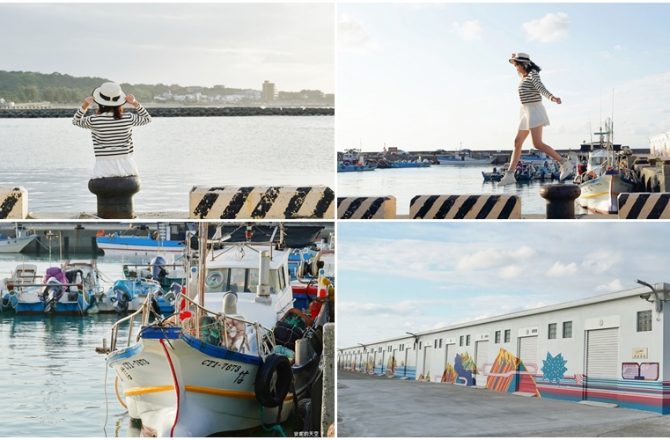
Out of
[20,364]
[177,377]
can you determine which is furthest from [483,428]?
[20,364]

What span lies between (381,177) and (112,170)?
1310 inches

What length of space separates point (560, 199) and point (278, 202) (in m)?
2.48

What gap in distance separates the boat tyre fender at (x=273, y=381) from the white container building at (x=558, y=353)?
2.09 ft

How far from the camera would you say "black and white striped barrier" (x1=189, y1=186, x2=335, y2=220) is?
25.6 ft

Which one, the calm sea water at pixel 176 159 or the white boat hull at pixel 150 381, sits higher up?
the calm sea water at pixel 176 159

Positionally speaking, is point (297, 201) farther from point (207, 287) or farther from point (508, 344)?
point (508, 344)

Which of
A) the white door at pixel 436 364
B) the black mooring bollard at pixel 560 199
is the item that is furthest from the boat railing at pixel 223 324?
the white door at pixel 436 364

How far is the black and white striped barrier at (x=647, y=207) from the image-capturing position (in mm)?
7961

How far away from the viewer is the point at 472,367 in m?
17.0

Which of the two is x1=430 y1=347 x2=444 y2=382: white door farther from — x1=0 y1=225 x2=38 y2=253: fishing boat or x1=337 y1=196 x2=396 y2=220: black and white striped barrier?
x1=337 y1=196 x2=396 y2=220: black and white striped barrier

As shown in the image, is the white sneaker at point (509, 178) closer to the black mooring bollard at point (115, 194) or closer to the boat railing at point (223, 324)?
the boat railing at point (223, 324)

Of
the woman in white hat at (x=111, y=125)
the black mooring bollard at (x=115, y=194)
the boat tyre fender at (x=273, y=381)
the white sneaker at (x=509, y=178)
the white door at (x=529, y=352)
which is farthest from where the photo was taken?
the white door at (x=529, y=352)

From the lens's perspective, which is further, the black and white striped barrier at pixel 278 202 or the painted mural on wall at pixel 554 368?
the painted mural on wall at pixel 554 368

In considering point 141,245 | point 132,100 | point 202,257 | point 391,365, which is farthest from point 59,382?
point 391,365
